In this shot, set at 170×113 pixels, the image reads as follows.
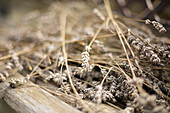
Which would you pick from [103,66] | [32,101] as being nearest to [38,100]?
[32,101]

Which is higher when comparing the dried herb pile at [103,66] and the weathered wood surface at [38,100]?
the dried herb pile at [103,66]

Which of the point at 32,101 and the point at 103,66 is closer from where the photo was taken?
the point at 32,101

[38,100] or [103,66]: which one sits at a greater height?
[103,66]

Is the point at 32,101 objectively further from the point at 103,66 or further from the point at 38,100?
the point at 103,66

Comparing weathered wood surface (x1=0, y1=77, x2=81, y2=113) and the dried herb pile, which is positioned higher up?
the dried herb pile

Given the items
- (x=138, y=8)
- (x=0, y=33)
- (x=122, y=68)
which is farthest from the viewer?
(x=138, y=8)

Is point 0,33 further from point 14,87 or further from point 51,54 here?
point 14,87

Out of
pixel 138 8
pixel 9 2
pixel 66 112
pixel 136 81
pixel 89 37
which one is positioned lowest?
pixel 66 112

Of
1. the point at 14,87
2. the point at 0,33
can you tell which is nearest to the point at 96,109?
the point at 14,87
